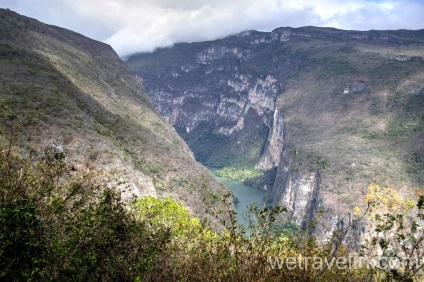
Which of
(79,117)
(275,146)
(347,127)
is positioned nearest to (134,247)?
(79,117)

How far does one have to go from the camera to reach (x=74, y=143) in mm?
44344

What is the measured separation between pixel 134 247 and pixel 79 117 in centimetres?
4467

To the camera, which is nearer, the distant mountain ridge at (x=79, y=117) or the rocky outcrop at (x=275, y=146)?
the distant mountain ridge at (x=79, y=117)

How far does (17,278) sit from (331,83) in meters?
164

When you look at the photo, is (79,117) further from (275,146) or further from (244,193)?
(275,146)

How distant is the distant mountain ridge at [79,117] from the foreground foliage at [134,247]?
13952 millimetres

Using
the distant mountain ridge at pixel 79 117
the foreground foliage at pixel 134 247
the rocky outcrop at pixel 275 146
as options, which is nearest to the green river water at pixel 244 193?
the rocky outcrop at pixel 275 146

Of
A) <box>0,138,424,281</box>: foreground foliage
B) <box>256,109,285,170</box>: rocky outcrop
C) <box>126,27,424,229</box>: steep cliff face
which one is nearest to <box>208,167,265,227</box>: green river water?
<box>126,27,424,229</box>: steep cliff face

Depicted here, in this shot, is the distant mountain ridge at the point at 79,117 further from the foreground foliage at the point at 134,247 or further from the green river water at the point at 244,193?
the green river water at the point at 244,193

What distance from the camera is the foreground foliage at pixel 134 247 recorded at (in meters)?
8.01

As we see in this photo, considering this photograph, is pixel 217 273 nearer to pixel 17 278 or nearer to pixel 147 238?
pixel 147 238

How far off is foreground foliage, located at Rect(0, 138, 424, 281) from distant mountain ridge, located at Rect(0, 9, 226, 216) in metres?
14.0

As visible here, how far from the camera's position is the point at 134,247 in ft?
36.7

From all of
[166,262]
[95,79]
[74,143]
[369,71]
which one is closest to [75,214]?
[166,262]
